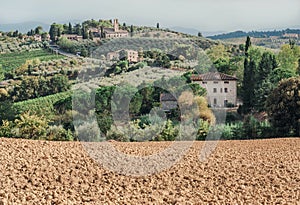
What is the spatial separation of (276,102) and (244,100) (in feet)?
26.7

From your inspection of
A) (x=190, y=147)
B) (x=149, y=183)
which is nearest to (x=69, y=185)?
(x=149, y=183)

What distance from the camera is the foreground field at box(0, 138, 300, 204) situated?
4449mm

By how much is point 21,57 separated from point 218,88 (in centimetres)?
2004

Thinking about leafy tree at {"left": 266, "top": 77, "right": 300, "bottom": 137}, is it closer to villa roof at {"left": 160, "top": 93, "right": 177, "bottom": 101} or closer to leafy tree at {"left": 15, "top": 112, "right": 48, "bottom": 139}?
villa roof at {"left": 160, "top": 93, "right": 177, "bottom": 101}

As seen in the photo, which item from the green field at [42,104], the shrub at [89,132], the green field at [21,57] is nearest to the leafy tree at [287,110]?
the shrub at [89,132]

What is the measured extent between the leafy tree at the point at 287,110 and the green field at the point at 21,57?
24340 mm

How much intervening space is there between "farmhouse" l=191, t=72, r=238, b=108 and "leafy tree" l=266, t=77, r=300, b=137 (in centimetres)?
738

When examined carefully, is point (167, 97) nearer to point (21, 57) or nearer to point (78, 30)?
point (21, 57)

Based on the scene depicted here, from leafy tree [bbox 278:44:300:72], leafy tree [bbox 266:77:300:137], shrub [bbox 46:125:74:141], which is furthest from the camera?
leafy tree [bbox 278:44:300:72]

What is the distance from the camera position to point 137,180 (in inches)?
209

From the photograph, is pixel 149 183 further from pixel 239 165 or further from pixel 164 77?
pixel 164 77

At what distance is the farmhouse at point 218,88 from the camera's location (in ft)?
67.5

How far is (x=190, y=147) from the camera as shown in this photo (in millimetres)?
8117

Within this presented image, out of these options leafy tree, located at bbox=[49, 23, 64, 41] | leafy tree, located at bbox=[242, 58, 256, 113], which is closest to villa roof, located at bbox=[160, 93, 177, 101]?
leafy tree, located at bbox=[242, 58, 256, 113]
